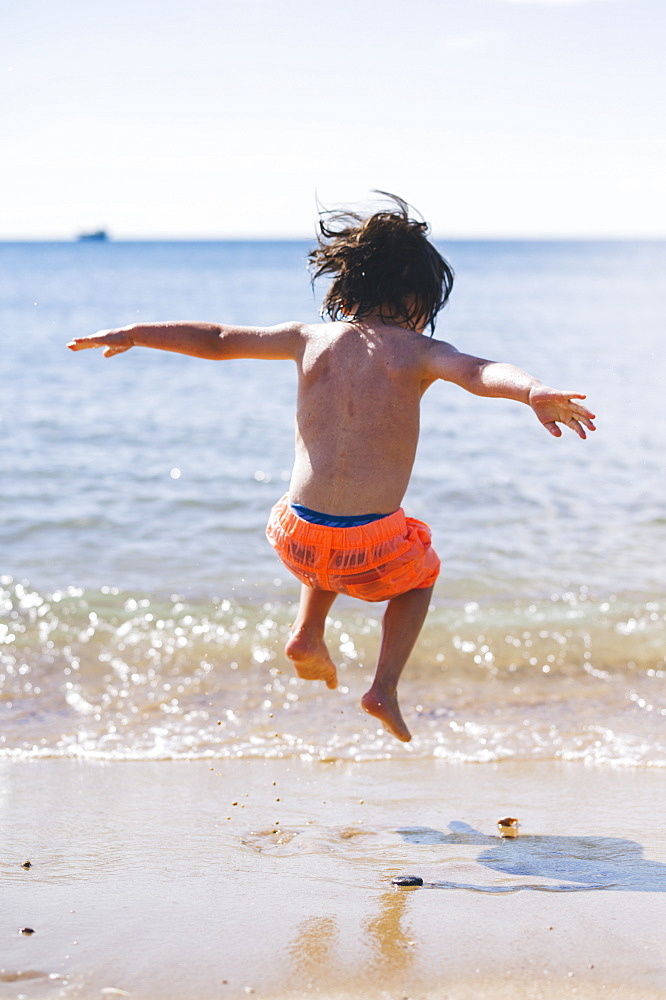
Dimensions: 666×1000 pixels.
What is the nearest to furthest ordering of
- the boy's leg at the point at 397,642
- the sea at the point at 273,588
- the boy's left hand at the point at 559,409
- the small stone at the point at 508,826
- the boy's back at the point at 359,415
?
the boy's left hand at the point at 559,409
the boy's back at the point at 359,415
the small stone at the point at 508,826
the boy's leg at the point at 397,642
the sea at the point at 273,588

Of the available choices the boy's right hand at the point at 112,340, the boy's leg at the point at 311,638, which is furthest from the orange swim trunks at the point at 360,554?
the boy's right hand at the point at 112,340

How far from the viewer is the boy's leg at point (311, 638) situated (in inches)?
144

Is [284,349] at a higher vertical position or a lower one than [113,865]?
higher

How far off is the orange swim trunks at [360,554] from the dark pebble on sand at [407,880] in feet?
3.01

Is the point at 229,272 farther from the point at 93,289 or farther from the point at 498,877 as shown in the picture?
the point at 498,877

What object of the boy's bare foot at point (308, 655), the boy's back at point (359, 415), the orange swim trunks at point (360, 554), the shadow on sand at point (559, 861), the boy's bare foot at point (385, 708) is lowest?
the shadow on sand at point (559, 861)

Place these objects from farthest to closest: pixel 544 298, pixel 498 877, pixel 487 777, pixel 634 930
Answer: pixel 544 298
pixel 487 777
pixel 498 877
pixel 634 930

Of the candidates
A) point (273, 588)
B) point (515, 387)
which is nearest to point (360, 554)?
point (515, 387)

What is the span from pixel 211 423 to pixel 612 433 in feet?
15.2

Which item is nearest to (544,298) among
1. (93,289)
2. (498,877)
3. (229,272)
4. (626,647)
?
(93,289)

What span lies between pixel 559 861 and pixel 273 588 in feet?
11.7

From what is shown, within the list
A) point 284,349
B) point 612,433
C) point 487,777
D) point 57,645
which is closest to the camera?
point 284,349

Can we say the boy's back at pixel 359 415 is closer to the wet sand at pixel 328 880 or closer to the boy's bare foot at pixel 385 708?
the boy's bare foot at pixel 385 708

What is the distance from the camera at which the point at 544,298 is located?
37281 mm
